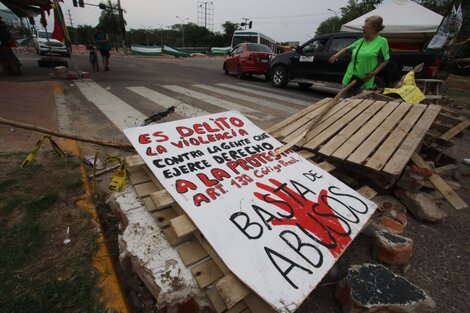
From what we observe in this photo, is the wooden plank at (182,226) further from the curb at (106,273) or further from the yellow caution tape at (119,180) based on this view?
the yellow caution tape at (119,180)

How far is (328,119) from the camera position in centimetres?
331

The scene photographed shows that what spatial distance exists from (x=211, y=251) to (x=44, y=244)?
4.20 feet

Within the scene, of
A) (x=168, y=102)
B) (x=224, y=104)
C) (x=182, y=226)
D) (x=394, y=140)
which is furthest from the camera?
(x=224, y=104)

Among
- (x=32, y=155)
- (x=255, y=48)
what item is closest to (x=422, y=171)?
(x=32, y=155)

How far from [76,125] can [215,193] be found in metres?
3.69

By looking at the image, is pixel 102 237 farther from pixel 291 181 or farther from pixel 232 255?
pixel 291 181

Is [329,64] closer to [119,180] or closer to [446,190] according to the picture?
[446,190]

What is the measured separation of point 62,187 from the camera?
94.0 inches

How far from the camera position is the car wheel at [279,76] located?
9.46 metres

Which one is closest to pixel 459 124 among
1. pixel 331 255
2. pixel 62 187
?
pixel 331 255

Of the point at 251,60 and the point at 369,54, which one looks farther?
the point at 251,60

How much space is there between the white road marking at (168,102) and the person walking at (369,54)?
301 centimetres

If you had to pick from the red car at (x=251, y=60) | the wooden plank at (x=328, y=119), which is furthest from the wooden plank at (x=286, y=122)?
the red car at (x=251, y=60)

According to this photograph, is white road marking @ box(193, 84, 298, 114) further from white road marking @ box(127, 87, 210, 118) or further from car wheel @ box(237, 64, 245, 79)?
car wheel @ box(237, 64, 245, 79)
